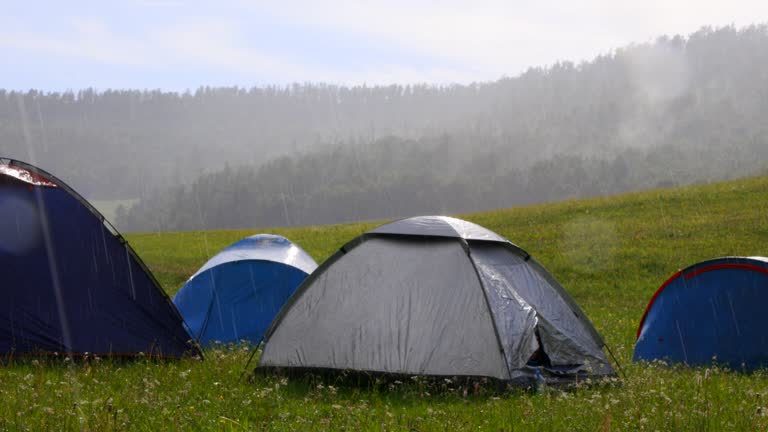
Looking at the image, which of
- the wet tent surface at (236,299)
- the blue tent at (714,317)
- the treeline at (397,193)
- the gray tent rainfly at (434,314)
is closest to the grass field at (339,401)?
the gray tent rainfly at (434,314)

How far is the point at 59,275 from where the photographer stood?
10938 mm

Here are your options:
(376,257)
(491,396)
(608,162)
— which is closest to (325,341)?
(376,257)

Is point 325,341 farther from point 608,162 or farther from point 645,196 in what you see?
point 608,162

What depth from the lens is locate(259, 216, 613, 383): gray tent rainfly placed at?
32.2ft

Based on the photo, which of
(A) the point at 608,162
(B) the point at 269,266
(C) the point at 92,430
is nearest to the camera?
(C) the point at 92,430

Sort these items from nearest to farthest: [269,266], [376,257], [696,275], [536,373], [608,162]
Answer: [536,373] < [376,257] < [696,275] < [269,266] < [608,162]

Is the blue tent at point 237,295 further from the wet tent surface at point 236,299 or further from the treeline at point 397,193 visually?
the treeline at point 397,193

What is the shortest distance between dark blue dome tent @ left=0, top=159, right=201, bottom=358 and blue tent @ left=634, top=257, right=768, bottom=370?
7.79 metres

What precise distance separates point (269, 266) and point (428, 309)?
224 inches

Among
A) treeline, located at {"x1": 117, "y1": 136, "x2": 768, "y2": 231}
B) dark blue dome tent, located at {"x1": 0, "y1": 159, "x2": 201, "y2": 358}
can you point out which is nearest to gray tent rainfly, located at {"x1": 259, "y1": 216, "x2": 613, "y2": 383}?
dark blue dome tent, located at {"x1": 0, "y1": 159, "x2": 201, "y2": 358}

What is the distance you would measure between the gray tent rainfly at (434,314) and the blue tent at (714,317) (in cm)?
211

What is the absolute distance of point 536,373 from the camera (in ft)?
32.5

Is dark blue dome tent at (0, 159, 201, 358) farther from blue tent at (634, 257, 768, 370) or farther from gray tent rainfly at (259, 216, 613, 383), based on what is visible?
blue tent at (634, 257, 768, 370)

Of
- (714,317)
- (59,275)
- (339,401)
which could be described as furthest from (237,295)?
(714,317)
